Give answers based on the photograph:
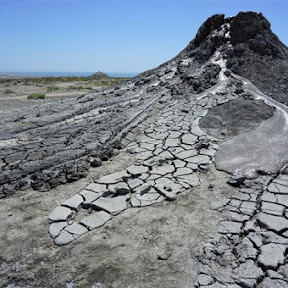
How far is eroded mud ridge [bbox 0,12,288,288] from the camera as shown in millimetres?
3504

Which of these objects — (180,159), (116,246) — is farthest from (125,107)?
(116,246)

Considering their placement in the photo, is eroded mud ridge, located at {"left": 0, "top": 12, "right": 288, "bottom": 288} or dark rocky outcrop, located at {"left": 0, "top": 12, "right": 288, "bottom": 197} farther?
dark rocky outcrop, located at {"left": 0, "top": 12, "right": 288, "bottom": 197}

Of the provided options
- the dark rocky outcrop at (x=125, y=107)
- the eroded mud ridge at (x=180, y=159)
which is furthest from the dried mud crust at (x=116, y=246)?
the dark rocky outcrop at (x=125, y=107)

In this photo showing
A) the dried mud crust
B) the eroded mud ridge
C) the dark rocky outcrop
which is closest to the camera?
the dried mud crust

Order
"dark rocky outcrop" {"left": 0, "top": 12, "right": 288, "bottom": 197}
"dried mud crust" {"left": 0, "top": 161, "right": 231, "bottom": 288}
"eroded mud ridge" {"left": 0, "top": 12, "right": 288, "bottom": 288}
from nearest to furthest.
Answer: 1. "dried mud crust" {"left": 0, "top": 161, "right": 231, "bottom": 288}
2. "eroded mud ridge" {"left": 0, "top": 12, "right": 288, "bottom": 288}
3. "dark rocky outcrop" {"left": 0, "top": 12, "right": 288, "bottom": 197}

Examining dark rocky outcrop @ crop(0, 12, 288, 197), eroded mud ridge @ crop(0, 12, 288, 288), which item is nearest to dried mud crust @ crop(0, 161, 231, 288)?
eroded mud ridge @ crop(0, 12, 288, 288)

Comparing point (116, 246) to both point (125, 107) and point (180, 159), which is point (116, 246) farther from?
point (125, 107)

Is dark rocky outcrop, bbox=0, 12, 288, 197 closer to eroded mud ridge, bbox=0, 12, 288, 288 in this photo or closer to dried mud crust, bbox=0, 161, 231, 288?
eroded mud ridge, bbox=0, 12, 288, 288

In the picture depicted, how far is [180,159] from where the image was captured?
6.06 metres

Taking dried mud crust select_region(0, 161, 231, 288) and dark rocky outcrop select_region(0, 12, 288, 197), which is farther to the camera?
dark rocky outcrop select_region(0, 12, 288, 197)

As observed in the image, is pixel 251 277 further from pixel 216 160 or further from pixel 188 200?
pixel 216 160

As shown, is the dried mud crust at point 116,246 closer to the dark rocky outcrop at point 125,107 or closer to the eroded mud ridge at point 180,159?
the eroded mud ridge at point 180,159

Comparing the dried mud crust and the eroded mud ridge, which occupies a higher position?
the eroded mud ridge

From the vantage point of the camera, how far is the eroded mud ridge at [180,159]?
11.5ft
